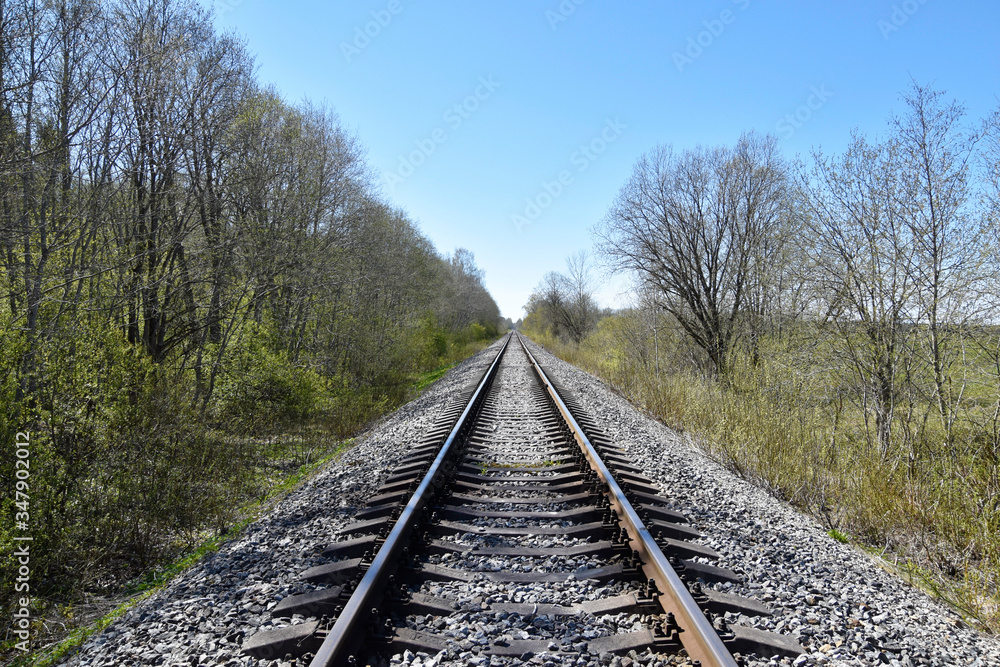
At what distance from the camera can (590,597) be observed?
295 centimetres

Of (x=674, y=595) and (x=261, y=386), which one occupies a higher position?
(x=261, y=386)

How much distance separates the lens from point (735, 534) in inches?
154

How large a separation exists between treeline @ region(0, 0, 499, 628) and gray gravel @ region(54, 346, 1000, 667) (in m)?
1.31

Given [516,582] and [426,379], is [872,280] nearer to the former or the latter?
[516,582]

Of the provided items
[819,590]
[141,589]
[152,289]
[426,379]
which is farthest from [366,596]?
[426,379]

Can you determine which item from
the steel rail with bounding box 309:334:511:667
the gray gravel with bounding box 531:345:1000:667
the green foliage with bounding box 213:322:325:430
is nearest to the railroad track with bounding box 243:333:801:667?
the steel rail with bounding box 309:334:511:667

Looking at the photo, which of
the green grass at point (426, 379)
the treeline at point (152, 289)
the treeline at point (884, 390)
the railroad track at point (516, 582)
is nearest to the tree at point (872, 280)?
the treeline at point (884, 390)

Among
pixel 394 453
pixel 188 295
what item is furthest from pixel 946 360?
pixel 188 295

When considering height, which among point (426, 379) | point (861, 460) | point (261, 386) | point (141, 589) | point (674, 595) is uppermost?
point (261, 386)

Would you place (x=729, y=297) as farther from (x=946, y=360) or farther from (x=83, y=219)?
(x=83, y=219)

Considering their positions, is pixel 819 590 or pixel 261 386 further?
pixel 261 386

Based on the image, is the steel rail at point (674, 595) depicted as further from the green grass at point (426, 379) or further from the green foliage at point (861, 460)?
the green grass at point (426, 379)

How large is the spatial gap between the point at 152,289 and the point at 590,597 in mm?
8371

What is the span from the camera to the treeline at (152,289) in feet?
14.1
